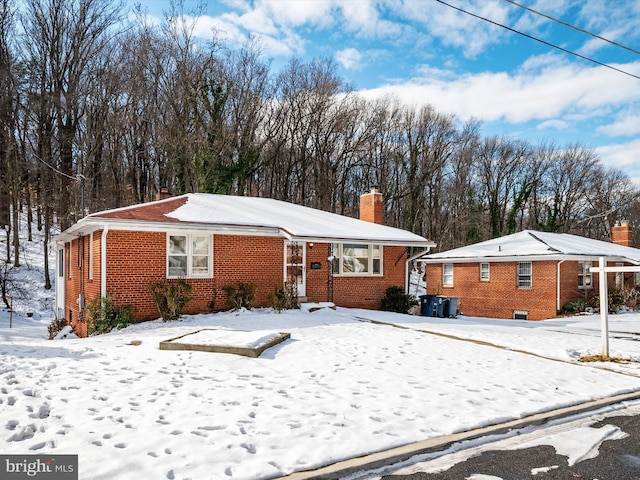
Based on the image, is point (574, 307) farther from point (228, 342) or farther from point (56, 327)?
point (56, 327)

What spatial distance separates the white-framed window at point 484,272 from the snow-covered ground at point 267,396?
1426 centimetres

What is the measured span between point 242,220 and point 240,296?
2.40 meters

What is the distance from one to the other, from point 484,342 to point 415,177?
32.0 metres

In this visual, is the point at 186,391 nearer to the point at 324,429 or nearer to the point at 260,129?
the point at 324,429

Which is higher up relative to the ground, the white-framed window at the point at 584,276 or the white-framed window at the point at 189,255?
the white-framed window at the point at 189,255

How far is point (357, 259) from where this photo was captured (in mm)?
17172

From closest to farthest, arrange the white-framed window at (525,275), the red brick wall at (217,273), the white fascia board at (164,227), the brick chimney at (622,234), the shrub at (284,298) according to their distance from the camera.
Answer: the white fascia board at (164,227) → the red brick wall at (217,273) → the shrub at (284,298) → the white-framed window at (525,275) → the brick chimney at (622,234)

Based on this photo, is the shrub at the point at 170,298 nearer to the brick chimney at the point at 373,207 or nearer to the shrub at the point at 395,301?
the shrub at the point at 395,301

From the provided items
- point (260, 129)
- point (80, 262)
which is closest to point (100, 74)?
point (260, 129)

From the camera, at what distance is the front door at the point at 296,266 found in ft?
50.0

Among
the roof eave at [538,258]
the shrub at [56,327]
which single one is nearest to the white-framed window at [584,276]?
the roof eave at [538,258]

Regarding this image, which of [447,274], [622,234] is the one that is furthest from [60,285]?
[622,234]

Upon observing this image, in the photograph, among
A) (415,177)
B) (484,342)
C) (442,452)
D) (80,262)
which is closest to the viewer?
(442,452)

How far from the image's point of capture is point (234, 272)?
14.2 m
